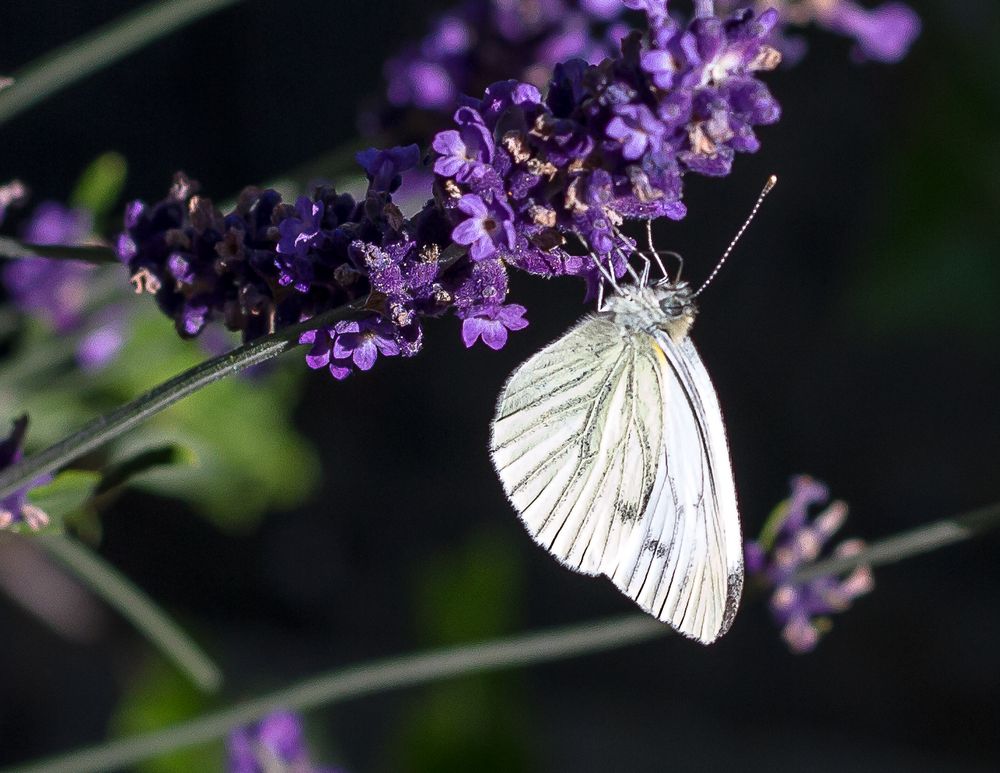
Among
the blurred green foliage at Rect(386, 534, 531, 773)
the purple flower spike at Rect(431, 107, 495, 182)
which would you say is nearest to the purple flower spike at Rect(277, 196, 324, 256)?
the purple flower spike at Rect(431, 107, 495, 182)

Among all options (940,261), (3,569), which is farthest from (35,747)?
(940,261)

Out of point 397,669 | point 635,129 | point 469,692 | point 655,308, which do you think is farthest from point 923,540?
point 469,692

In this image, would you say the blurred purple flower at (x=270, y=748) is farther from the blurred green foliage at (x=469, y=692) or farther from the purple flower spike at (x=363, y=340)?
the purple flower spike at (x=363, y=340)

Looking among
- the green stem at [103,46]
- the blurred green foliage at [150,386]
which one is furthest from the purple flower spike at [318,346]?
the blurred green foliage at [150,386]

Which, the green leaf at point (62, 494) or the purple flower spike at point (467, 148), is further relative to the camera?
the green leaf at point (62, 494)

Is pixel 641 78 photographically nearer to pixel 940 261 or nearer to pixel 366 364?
pixel 366 364

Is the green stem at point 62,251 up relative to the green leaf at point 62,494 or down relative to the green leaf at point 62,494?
up

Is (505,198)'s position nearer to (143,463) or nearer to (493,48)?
(143,463)
